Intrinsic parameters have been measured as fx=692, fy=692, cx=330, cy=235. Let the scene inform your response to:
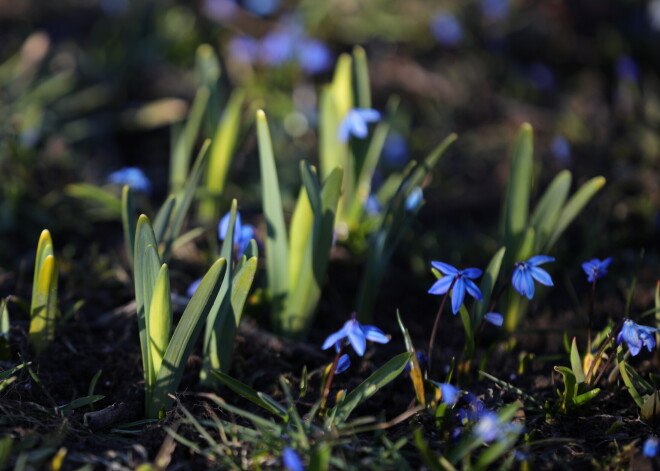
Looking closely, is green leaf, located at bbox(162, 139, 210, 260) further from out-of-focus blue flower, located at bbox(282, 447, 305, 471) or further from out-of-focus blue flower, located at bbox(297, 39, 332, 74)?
out-of-focus blue flower, located at bbox(297, 39, 332, 74)

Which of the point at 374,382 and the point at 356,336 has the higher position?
the point at 356,336

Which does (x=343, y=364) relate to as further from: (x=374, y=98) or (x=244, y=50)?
(x=244, y=50)

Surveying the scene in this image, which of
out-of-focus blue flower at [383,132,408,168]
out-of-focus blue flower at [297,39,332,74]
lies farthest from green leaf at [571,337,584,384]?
out-of-focus blue flower at [297,39,332,74]

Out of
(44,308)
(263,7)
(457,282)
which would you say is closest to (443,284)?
(457,282)

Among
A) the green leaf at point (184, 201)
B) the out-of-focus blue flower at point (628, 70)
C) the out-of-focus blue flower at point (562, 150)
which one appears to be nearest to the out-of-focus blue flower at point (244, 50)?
the out-of-focus blue flower at point (562, 150)

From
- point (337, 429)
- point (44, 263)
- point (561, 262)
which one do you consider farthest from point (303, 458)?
point (561, 262)
